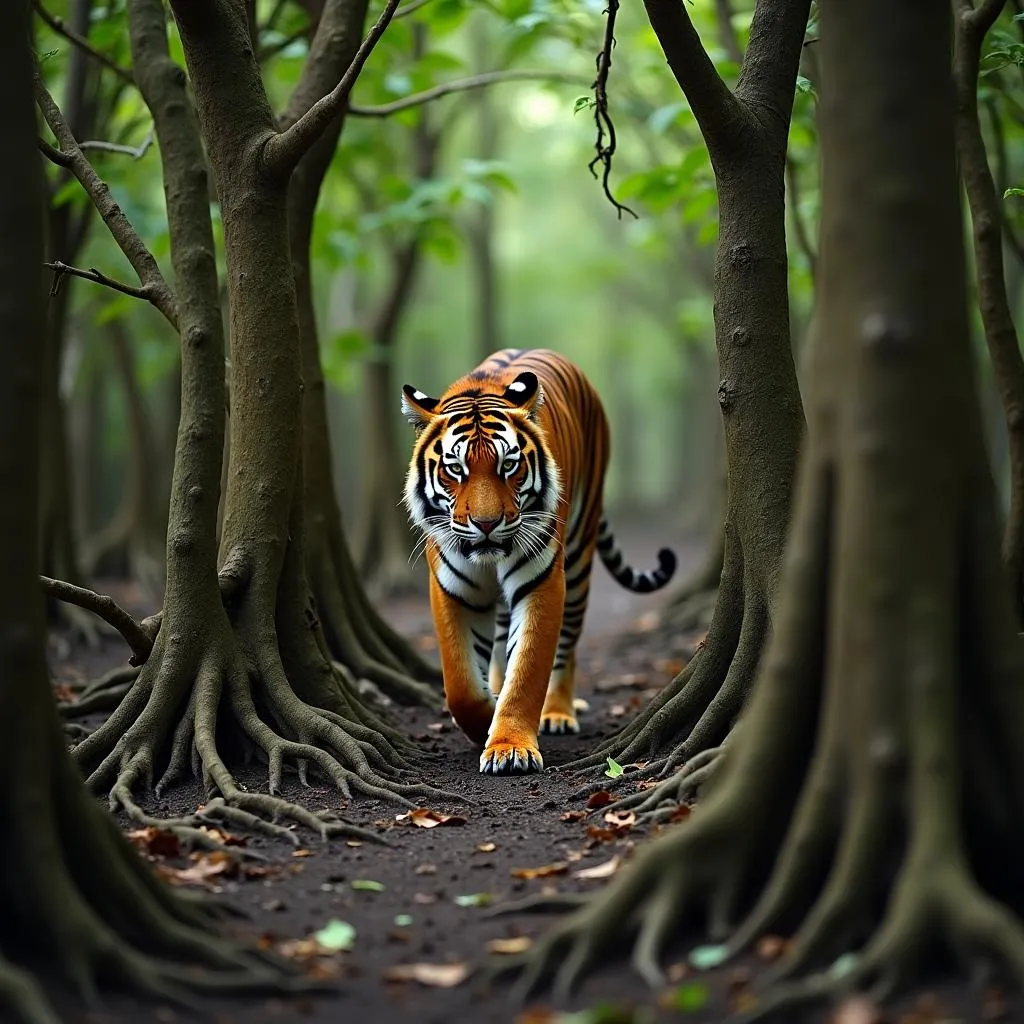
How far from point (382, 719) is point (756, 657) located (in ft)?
7.99

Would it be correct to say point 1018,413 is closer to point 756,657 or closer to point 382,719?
point 756,657

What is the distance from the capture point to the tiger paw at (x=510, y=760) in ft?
20.5

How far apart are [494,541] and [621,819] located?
1.65m

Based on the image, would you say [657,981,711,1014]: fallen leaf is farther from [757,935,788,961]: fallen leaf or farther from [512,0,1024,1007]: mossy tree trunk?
[757,935,788,961]: fallen leaf

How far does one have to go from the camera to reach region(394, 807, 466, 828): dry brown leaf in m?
5.37

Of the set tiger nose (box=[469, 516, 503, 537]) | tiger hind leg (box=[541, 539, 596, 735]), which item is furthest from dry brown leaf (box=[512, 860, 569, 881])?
tiger hind leg (box=[541, 539, 596, 735])

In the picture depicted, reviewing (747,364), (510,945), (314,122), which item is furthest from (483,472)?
(510,945)

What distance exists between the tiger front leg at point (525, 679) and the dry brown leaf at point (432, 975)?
2556 millimetres

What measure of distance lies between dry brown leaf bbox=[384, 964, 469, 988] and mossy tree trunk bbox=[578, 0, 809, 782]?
2.18 m

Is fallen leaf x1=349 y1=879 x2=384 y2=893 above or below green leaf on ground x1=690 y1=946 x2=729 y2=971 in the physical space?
above

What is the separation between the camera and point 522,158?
33.8 m

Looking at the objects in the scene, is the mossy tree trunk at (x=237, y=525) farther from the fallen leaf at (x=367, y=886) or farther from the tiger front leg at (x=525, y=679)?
the fallen leaf at (x=367, y=886)

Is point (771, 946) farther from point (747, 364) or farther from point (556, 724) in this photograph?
point (556, 724)

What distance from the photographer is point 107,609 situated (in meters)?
5.77
